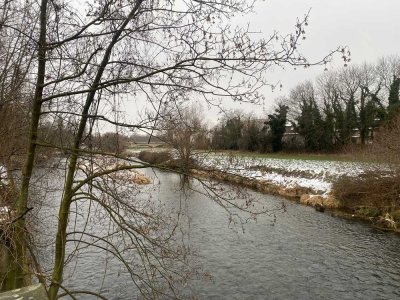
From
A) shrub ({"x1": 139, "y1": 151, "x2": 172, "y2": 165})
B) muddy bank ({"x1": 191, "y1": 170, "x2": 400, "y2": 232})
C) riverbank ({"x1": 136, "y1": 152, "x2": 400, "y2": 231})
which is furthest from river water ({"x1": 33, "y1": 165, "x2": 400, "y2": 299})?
shrub ({"x1": 139, "y1": 151, "x2": 172, "y2": 165})

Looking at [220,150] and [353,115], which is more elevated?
[353,115]

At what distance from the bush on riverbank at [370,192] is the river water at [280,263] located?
1.94 meters

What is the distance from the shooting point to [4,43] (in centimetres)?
553

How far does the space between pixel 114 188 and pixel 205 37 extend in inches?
86.0

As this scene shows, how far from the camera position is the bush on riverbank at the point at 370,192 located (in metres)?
16.3

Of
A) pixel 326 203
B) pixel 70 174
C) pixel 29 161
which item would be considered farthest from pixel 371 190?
pixel 29 161

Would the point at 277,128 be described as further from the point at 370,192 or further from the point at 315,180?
the point at 370,192

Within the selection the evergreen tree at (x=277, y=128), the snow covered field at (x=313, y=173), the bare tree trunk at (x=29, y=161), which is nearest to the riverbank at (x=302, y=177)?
the snow covered field at (x=313, y=173)

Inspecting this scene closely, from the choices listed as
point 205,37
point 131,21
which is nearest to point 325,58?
point 205,37

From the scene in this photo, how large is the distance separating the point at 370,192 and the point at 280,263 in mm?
9031

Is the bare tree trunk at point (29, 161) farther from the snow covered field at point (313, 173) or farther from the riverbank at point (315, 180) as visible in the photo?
the snow covered field at point (313, 173)

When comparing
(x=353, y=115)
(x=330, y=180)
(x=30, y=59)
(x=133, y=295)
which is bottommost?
(x=133, y=295)

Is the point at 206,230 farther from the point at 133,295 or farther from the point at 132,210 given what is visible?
the point at 132,210

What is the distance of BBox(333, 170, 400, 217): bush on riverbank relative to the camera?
53.5 ft
